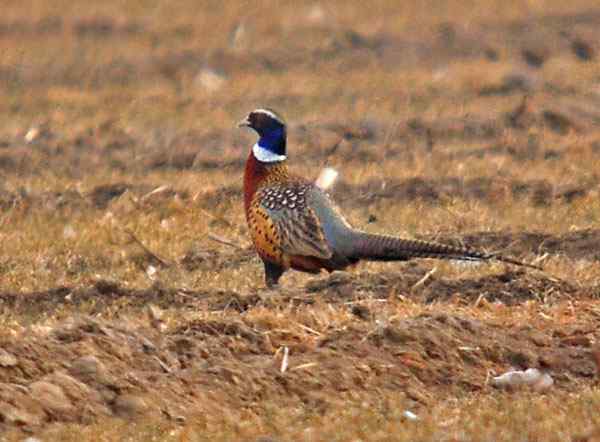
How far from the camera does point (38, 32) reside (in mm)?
21938

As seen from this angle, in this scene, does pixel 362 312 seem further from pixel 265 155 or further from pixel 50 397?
pixel 265 155

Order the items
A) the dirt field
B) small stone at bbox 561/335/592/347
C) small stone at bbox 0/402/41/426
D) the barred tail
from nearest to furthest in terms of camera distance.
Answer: small stone at bbox 0/402/41/426, the dirt field, small stone at bbox 561/335/592/347, the barred tail

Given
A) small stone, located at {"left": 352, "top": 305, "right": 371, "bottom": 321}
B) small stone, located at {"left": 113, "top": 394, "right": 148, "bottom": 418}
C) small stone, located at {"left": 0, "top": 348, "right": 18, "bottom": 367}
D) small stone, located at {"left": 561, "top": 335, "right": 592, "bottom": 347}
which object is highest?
small stone, located at {"left": 0, "top": 348, "right": 18, "bottom": 367}

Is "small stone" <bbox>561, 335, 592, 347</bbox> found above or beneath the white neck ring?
beneath

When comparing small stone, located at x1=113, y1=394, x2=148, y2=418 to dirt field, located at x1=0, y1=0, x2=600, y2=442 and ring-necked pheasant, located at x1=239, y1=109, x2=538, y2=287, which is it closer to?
dirt field, located at x1=0, y1=0, x2=600, y2=442

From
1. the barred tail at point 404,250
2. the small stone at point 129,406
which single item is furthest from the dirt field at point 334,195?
the barred tail at point 404,250

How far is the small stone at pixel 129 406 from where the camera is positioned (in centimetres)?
673

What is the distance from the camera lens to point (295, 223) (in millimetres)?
9961

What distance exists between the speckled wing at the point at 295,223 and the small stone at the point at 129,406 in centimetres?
318

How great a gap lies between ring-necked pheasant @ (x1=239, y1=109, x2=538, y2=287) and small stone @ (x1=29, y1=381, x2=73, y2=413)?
10.7 feet

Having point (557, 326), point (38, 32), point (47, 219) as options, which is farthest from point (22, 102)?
point (557, 326)

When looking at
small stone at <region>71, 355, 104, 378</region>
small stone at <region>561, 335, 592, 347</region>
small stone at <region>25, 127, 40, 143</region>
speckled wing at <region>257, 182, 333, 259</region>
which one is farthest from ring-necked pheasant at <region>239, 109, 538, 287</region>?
small stone at <region>25, 127, 40, 143</region>

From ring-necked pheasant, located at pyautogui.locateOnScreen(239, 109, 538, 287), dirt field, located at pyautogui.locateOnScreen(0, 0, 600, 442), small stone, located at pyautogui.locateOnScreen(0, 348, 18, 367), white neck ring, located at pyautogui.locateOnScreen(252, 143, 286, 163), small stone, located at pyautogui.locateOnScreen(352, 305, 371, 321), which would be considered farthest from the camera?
white neck ring, located at pyautogui.locateOnScreen(252, 143, 286, 163)

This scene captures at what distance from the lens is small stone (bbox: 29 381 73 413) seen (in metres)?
6.66
